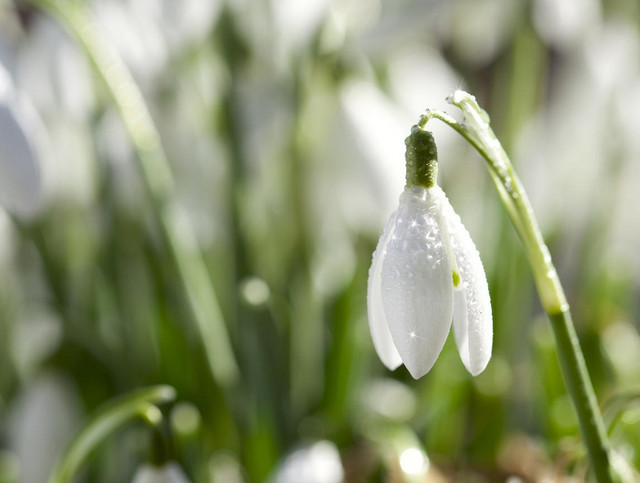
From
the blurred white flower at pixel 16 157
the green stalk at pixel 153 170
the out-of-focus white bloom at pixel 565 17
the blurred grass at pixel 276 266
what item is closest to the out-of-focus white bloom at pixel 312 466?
the blurred grass at pixel 276 266

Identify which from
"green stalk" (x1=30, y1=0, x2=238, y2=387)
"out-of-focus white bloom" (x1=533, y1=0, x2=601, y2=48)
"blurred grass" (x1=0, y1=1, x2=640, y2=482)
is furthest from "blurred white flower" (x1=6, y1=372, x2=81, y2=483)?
"out-of-focus white bloom" (x1=533, y1=0, x2=601, y2=48)

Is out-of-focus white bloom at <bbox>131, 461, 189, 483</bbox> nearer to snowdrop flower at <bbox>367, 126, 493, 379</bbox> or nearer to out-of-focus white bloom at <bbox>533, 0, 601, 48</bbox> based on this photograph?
snowdrop flower at <bbox>367, 126, 493, 379</bbox>

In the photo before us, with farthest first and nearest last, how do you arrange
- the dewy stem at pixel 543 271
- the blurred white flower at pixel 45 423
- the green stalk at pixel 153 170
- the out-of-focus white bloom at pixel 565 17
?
the out-of-focus white bloom at pixel 565 17
the blurred white flower at pixel 45 423
the green stalk at pixel 153 170
the dewy stem at pixel 543 271

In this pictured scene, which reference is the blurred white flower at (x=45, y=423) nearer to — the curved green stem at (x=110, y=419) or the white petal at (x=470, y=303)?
the curved green stem at (x=110, y=419)

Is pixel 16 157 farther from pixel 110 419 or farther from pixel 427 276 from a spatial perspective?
pixel 427 276

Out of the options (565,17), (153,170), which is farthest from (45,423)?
(565,17)

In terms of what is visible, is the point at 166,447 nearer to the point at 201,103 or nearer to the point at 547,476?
the point at 547,476

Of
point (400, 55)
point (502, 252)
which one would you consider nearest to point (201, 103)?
point (400, 55)
